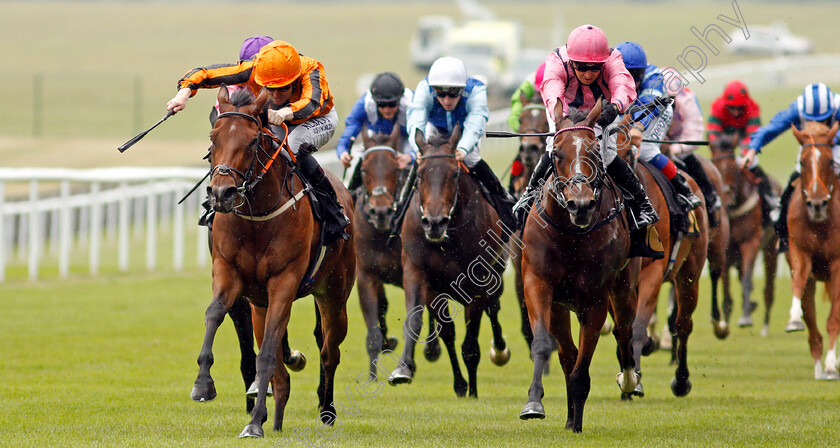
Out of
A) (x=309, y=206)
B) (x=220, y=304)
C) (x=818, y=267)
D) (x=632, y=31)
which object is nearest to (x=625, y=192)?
(x=309, y=206)

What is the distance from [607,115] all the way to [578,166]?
50 cm

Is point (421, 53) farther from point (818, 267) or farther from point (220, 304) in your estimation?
point (220, 304)

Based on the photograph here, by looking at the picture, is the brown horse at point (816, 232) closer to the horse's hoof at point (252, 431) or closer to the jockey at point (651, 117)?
the jockey at point (651, 117)

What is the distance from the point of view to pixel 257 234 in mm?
7129

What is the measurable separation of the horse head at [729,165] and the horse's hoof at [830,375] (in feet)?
10.9

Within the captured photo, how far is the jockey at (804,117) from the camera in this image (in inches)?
432

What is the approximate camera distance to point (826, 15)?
2808 inches

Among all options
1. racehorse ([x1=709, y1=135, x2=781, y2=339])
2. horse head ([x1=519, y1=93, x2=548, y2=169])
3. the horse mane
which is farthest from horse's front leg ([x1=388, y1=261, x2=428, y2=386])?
racehorse ([x1=709, y1=135, x2=781, y2=339])

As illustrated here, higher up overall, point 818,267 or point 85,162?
point 85,162

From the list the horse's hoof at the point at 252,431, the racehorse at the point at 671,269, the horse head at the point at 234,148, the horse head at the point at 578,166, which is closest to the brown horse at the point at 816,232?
the racehorse at the point at 671,269

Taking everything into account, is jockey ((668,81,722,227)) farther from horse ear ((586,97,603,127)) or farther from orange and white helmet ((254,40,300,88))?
orange and white helmet ((254,40,300,88))

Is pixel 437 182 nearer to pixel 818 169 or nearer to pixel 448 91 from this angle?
pixel 448 91

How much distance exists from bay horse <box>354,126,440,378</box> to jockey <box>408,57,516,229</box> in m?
0.56

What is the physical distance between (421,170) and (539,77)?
2659 mm
